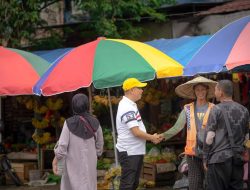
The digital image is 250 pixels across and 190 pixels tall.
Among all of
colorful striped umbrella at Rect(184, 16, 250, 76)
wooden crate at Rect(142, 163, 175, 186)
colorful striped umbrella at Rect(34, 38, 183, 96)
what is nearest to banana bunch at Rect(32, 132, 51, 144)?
wooden crate at Rect(142, 163, 175, 186)

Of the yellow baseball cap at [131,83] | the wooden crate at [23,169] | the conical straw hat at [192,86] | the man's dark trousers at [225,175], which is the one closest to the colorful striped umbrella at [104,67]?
the conical straw hat at [192,86]

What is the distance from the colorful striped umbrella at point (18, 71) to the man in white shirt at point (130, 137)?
2.35m

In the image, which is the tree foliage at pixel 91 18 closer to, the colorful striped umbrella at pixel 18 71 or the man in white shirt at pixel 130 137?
the colorful striped umbrella at pixel 18 71

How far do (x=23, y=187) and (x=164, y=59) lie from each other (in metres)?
4.47

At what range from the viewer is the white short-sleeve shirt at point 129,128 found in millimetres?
6863

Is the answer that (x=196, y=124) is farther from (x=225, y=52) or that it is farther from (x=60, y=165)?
(x=60, y=165)

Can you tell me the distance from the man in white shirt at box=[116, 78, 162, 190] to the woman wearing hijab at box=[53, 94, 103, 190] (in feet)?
1.49

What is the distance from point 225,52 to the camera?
6.94 m

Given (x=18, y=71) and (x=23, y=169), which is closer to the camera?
(x=18, y=71)

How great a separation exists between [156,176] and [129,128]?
3.40 metres

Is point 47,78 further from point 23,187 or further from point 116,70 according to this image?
point 23,187

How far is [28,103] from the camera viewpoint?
11586mm

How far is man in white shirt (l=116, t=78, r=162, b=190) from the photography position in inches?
270

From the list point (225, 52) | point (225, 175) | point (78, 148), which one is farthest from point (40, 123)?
point (225, 175)
